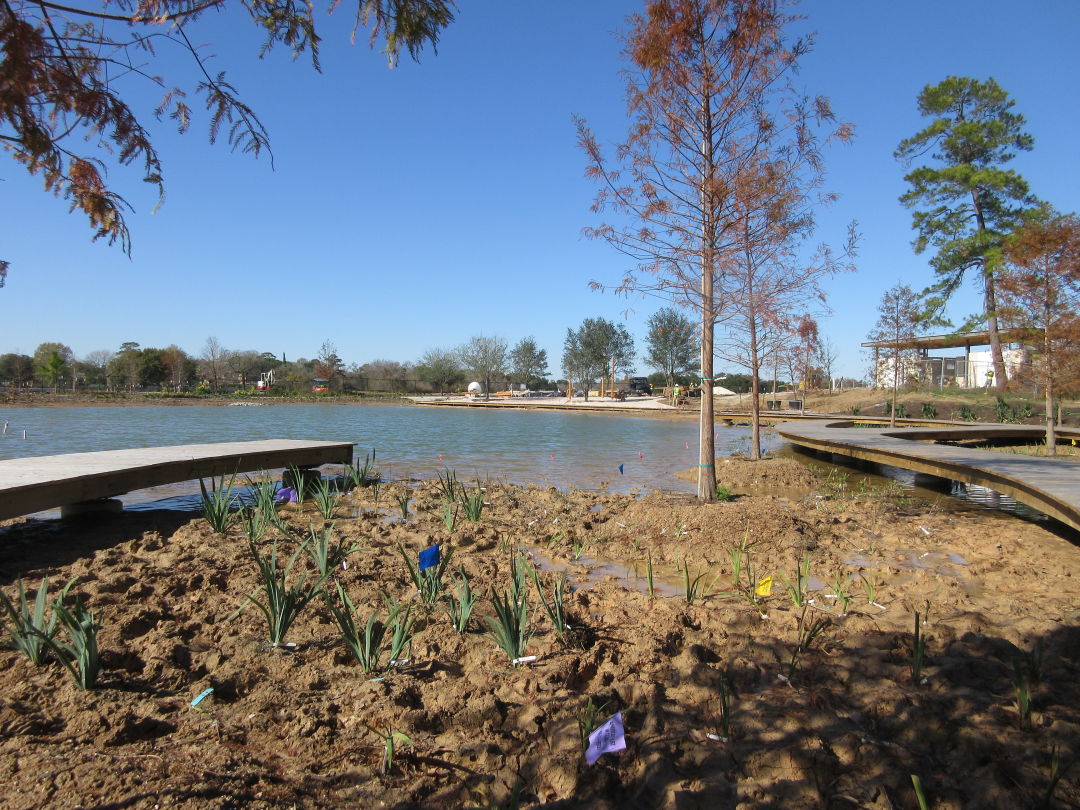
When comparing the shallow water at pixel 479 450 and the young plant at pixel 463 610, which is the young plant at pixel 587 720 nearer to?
the young plant at pixel 463 610

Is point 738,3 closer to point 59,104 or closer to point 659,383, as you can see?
point 59,104

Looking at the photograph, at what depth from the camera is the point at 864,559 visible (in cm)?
479

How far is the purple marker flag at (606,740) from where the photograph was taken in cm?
196

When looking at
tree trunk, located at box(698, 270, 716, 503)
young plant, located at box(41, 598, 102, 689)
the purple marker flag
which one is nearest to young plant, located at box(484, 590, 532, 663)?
the purple marker flag

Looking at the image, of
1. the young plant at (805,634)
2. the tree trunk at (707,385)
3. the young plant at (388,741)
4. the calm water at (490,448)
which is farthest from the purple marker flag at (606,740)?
the calm water at (490,448)

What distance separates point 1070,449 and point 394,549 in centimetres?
1443

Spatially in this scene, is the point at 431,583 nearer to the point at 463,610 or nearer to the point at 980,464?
the point at 463,610

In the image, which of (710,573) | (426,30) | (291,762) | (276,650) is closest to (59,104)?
(426,30)

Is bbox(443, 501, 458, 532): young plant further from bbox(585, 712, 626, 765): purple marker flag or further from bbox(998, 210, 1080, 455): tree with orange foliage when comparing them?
bbox(998, 210, 1080, 455): tree with orange foliage

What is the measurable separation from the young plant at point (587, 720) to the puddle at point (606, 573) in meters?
1.71

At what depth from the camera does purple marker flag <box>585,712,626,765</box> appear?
196cm

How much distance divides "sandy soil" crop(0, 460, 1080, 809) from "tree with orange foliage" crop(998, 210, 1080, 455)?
825 centimetres

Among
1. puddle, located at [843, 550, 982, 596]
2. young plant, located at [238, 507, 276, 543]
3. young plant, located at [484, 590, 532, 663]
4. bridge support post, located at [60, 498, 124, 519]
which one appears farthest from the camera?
bridge support post, located at [60, 498, 124, 519]

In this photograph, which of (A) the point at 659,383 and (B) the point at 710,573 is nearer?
(B) the point at 710,573
